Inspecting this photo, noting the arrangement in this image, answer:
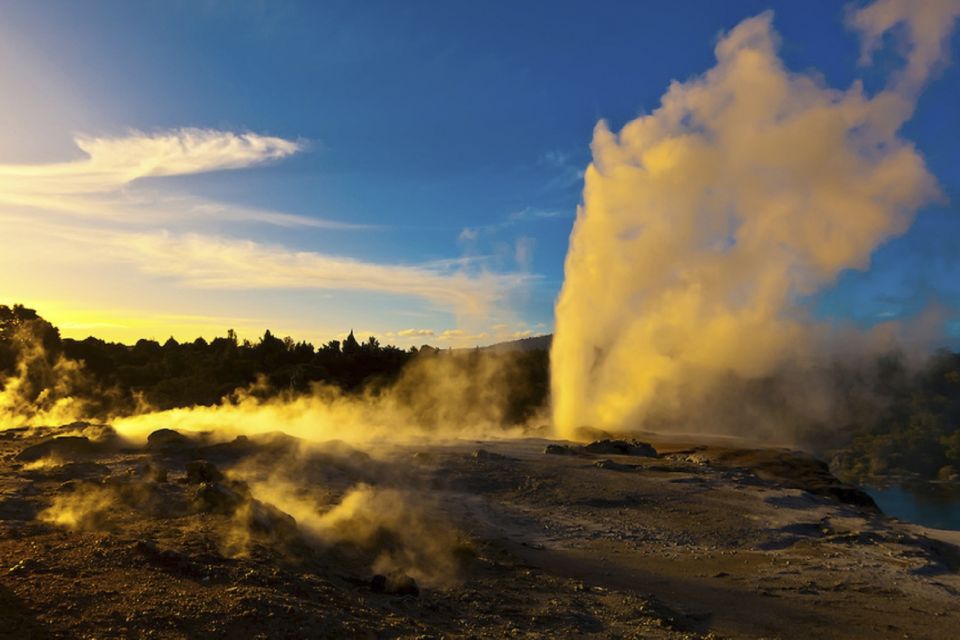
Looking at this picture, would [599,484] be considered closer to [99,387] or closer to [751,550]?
[751,550]

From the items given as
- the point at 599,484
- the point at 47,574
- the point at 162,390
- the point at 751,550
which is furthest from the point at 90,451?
the point at 162,390

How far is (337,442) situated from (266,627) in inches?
538

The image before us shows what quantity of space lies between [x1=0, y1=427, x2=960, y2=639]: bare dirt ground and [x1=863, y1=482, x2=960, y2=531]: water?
15532mm

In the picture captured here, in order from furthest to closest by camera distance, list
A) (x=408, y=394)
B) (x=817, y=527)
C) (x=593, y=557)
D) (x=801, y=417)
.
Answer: (x=801, y=417), (x=408, y=394), (x=817, y=527), (x=593, y=557)

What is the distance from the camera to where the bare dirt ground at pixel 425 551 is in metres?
7.00

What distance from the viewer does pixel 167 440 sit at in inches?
731

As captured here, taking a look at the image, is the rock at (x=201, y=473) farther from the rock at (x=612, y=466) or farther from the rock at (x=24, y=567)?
the rock at (x=612, y=466)

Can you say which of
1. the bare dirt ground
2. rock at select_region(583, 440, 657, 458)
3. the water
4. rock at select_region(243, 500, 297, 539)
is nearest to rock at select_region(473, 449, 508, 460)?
the bare dirt ground

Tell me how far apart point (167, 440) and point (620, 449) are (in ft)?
48.9

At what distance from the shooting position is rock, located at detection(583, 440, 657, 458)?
24000mm

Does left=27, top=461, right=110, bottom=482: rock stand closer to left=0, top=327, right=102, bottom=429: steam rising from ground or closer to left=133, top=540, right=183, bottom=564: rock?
left=133, top=540, right=183, bottom=564: rock

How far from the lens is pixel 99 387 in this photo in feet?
139

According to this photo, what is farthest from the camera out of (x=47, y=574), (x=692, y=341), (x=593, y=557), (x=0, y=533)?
(x=692, y=341)

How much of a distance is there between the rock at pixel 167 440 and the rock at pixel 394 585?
38.3ft
